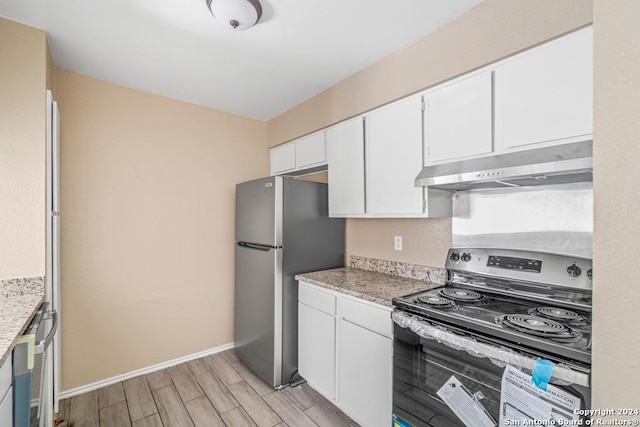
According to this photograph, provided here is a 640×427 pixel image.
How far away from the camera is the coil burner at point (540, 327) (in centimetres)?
110

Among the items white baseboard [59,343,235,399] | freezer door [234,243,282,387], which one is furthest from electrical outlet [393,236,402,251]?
white baseboard [59,343,235,399]

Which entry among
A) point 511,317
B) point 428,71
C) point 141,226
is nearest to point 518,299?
point 511,317

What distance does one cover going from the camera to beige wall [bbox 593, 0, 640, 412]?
55cm

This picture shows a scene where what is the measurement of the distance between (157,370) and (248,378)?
82cm

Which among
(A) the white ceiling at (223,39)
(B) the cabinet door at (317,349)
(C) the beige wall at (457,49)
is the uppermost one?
(A) the white ceiling at (223,39)

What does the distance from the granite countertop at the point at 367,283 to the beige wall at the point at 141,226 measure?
46.1 inches

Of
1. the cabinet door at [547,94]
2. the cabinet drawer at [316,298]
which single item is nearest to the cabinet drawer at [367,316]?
the cabinet drawer at [316,298]

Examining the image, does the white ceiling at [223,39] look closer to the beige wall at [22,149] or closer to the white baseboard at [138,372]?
the beige wall at [22,149]

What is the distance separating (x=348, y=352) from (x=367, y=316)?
1.06ft

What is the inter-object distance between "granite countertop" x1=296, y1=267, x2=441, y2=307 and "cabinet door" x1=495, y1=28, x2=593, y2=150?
984 millimetres

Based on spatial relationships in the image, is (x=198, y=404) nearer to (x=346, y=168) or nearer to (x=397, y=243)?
(x=397, y=243)

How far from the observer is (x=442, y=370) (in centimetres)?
139

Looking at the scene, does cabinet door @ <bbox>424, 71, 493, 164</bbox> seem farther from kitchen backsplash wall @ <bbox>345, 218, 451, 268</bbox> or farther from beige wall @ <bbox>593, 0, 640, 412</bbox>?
beige wall @ <bbox>593, 0, 640, 412</bbox>

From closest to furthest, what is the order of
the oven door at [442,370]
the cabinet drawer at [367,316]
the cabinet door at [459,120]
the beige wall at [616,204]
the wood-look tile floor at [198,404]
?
the beige wall at [616,204]
the oven door at [442,370]
the cabinet door at [459,120]
the cabinet drawer at [367,316]
the wood-look tile floor at [198,404]
